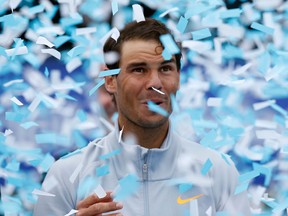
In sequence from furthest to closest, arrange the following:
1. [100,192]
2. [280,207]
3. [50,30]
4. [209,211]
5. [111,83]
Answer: [50,30] → [111,83] → [280,207] → [209,211] → [100,192]

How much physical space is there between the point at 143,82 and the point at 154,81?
7 centimetres

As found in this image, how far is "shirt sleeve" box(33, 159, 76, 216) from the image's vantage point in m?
2.56

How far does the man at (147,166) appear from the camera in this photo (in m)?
2.54

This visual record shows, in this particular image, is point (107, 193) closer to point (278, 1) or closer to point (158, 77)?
point (158, 77)

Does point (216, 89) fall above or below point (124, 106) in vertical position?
below

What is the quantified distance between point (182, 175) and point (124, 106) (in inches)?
14.1

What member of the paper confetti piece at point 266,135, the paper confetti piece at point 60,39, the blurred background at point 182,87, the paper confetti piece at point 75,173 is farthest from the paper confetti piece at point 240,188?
the paper confetti piece at point 60,39

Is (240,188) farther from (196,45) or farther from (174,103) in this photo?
(196,45)

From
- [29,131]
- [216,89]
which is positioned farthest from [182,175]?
[29,131]

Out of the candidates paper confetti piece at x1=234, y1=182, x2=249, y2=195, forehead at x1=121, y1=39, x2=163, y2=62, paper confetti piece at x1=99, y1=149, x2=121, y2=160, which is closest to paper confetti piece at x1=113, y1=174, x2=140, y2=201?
paper confetti piece at x1=99, y1=149, x2=121, y2=160

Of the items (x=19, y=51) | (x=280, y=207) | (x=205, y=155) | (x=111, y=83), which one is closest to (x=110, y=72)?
(x=111, y=83)

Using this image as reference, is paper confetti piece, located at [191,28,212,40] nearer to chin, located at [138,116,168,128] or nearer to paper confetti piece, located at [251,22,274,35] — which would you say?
paper confetti piece, located at [251,22,274,35]

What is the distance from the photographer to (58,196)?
257cm

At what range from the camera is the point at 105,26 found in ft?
11.3
